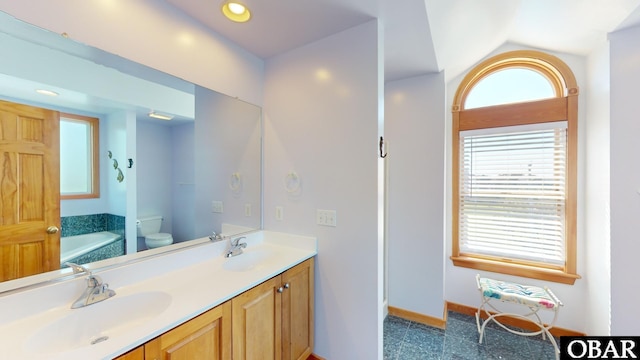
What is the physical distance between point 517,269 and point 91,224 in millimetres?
3348

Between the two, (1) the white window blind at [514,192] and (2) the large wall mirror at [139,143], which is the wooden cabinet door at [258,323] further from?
(1) the white window blind at [514,192]

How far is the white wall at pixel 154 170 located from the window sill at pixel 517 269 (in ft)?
9.06

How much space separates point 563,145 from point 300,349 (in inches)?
113

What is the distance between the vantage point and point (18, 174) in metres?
1.00

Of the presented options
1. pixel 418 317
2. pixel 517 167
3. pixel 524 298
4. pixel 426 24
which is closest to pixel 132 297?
pixel 426 24

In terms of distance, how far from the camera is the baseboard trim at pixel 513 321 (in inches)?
84.9

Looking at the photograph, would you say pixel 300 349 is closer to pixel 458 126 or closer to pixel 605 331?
pixel 605 331

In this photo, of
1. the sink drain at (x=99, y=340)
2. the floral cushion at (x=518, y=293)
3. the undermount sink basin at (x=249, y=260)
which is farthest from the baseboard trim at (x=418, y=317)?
the sink drain at (x=99, y=340)

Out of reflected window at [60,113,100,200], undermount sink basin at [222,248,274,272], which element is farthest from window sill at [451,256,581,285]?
reflected window at [60,113,100,200]

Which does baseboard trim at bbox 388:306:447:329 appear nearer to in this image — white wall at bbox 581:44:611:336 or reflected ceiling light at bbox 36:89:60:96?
white wall at bbox 581:44:611:336

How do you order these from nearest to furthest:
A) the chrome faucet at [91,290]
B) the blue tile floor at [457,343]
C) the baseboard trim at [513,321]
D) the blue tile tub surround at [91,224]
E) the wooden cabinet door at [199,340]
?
the wooden cabinet door at [199,340]
the chrome faucet at [91,290]
the blue tile tub surround at [91,224]
the blue tile floor at [457,343]
the baseboard trim at [513,321]

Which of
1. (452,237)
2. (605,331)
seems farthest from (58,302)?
(605,331)

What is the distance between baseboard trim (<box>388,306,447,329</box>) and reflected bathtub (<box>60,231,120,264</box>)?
8.18 ft

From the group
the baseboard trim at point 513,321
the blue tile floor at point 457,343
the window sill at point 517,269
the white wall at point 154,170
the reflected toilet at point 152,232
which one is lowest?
the blue tile floor at point 457,343
